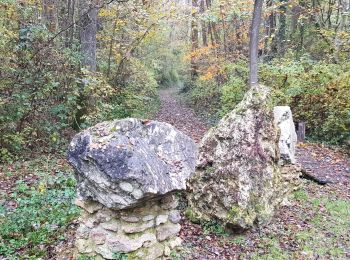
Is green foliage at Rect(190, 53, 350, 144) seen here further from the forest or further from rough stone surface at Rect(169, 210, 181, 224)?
rough stone surface at Rect(169, 210, 181, 224)

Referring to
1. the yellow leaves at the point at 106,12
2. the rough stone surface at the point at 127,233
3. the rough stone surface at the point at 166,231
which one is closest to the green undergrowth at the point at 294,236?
the rough stone surface at the point at 166,231

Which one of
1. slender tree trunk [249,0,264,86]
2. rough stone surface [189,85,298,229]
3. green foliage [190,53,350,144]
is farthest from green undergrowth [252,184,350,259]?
green foliage [190,53,350,144]

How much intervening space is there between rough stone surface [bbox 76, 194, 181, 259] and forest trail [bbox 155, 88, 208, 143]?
7.44 metres

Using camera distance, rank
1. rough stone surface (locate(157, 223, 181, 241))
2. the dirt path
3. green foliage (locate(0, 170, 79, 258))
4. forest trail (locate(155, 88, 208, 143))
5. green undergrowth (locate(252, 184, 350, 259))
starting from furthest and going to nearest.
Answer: forest trail (locate(155, 88, 208, 143)) → green undergrowth (locate(252, 184, 350, 259)) → the dirt path → green foliage (locate(0, 170, 79, 258)) → rough stone surface (locate(157, 223, 181, 241))

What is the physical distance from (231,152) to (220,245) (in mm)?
1480

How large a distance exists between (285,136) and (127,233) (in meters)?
4.68

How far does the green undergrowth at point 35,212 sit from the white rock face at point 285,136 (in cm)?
433

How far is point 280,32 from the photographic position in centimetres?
1852

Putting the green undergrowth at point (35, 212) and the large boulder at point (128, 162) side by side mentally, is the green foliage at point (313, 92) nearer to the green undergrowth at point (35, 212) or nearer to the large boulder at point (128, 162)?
the green undergrowth at point (35, 212)

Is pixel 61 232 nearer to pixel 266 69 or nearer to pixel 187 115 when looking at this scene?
pixel 266 69

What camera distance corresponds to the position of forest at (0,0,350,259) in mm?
5477

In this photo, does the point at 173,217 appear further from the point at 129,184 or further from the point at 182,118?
the point at 182,118

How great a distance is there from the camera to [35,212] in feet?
18.1

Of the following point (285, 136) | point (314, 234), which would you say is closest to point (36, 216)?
point (314, 234)
